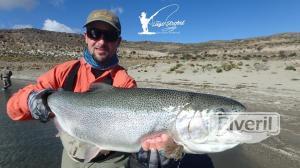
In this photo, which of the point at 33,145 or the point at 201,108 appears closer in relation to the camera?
the point at 201,108

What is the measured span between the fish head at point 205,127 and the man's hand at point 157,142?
0.08m

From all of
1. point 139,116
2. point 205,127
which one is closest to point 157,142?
point 139,116

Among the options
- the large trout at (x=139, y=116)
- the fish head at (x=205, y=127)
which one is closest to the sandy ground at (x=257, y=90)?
the large trout at (x=139, y=116)

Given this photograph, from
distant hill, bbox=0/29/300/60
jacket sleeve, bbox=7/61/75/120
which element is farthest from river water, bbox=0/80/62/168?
distant hill, bbox=0/29/300/60

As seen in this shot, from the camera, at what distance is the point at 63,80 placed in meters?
4.67

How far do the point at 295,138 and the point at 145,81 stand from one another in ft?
49.2

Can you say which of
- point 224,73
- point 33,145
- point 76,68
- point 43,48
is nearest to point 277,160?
point 76,68

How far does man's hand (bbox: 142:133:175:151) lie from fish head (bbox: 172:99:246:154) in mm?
81

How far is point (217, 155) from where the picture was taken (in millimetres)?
9375

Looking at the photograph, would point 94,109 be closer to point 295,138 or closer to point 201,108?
point 201,108

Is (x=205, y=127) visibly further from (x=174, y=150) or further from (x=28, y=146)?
(x=28, y=146)

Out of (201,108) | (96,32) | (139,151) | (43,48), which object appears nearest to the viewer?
(201,108)

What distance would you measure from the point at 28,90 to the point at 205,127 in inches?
82.8

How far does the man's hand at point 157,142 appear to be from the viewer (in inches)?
142
